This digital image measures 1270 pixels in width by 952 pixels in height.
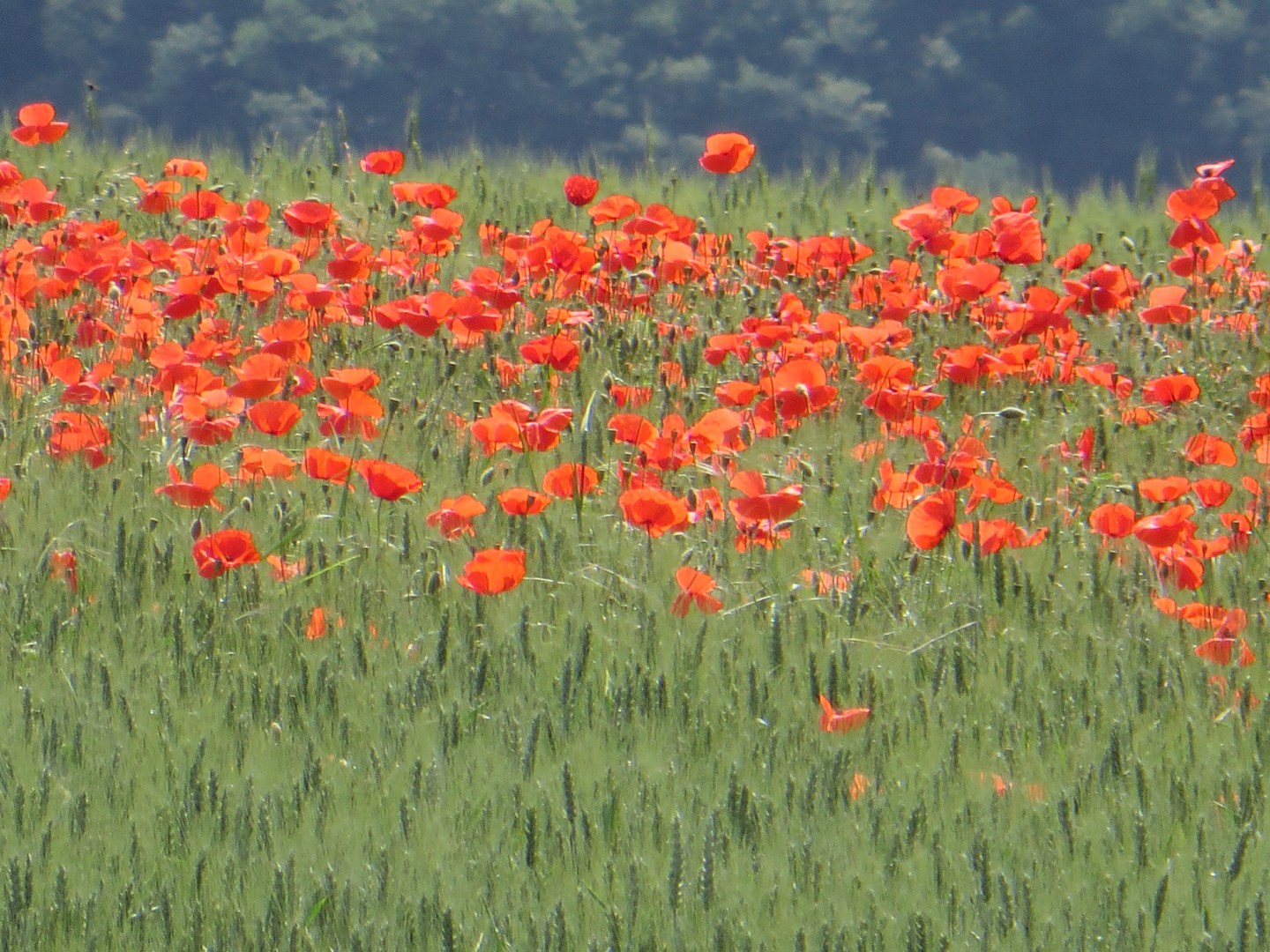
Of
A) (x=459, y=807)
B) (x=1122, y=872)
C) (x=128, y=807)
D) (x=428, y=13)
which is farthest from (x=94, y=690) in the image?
(x=428, y=13)

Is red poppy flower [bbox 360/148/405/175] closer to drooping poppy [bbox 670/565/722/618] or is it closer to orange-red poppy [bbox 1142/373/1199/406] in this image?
orange-red poppy [bbox 1142/373/1199/406]

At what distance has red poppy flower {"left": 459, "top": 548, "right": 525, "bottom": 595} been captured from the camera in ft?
10.0

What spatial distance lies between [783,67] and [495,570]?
119 ft

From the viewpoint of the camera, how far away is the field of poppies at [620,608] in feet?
8.06

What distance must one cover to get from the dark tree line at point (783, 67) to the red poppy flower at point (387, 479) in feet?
110

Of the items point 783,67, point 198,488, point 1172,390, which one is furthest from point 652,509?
point 783,67

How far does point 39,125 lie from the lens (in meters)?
6.50

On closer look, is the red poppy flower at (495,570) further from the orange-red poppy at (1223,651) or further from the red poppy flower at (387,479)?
the orange-red poppy at (1223,651)

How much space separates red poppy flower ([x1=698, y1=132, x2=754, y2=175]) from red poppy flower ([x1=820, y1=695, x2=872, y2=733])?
2991 millimetres

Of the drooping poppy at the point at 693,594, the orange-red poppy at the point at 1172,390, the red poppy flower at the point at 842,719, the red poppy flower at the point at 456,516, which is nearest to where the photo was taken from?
the red poppy flower at the point at 842,719

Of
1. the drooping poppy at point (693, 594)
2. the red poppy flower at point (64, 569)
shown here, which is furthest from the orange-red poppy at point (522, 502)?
the red poppy flower at point (64, 569)

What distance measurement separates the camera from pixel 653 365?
17.4 feet

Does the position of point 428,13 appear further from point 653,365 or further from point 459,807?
point 459,807

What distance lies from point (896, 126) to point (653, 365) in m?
35.0
